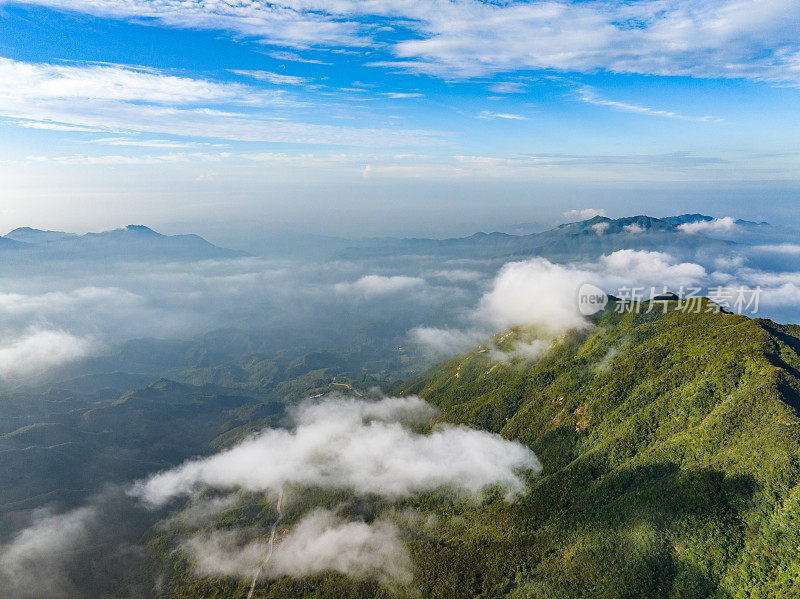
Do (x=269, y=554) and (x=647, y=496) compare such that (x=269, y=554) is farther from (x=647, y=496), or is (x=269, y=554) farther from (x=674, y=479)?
(x=674, y=479)

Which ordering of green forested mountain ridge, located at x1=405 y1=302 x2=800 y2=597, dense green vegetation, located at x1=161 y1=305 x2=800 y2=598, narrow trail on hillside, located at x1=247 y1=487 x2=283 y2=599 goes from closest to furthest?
Result: 1. green forested mountain ridge, located at x1=405 y1=302 x2=800 y2=597
2. dense green vegetation, located at x1=161 y1=305 x2=800 y2=598
3. narrow trail on hillside, located at x1=247 y1=487 x2=283 y2=599

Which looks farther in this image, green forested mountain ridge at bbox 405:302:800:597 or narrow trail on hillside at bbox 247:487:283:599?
narrow trail on hillside at bbox 247:487:283:599

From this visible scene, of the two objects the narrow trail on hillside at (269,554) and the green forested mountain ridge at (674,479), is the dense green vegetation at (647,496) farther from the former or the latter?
the narrow trail on hillside at (269,554)

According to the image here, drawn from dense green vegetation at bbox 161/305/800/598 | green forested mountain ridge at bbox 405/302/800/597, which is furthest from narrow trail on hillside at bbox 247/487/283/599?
green forested mountain ridge at bbox 405/302/800/597

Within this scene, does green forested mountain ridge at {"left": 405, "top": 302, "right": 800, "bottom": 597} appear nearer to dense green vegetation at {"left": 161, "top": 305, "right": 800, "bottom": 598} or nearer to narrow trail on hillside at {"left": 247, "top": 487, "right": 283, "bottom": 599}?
dense green vegetation at {"left": 161, "top": 305, "right": 800, "bottom": 598}

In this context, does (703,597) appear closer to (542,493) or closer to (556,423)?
(542,493)

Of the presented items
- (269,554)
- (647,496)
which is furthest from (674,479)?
(269,554)
